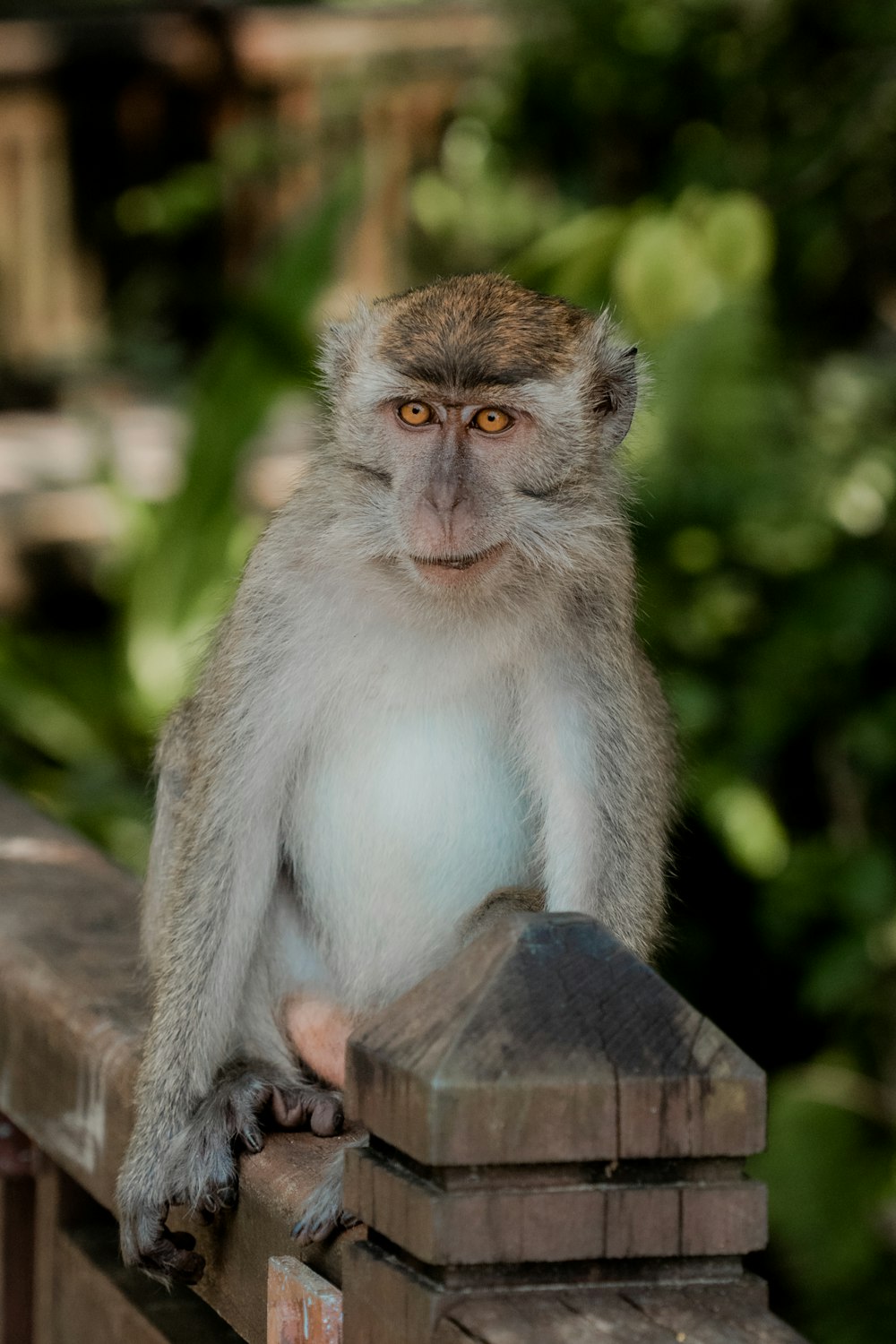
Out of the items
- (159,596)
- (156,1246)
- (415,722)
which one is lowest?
(156,1246)

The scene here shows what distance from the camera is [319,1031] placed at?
2.46 metres

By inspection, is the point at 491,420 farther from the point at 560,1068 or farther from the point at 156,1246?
the point at 560,1068

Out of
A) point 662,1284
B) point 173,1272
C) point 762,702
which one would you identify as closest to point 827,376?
point 762,702

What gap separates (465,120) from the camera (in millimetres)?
8766

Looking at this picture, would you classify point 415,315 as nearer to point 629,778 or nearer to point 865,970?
point 629,778

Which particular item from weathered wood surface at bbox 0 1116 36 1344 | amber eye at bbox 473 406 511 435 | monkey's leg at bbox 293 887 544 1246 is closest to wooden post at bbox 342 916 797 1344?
monkey's leg at bbox 293 887 544 1246

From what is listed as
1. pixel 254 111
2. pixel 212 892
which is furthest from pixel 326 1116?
pixel 254 111

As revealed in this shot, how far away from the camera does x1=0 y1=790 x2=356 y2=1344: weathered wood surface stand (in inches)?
71.6

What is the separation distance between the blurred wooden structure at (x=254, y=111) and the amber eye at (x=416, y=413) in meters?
6.35

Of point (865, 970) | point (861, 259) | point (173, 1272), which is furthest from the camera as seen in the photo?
point (861, 259)

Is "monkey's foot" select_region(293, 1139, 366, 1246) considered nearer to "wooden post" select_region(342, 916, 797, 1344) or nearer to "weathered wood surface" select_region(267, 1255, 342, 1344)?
"weathered wood surface" select_region(267, 1255, 342, 1344)

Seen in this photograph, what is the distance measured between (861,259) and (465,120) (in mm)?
2002

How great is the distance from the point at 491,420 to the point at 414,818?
1.76 ft

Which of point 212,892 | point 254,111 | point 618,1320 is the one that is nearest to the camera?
point 618,1320
